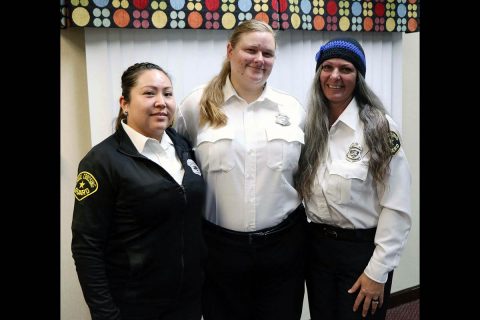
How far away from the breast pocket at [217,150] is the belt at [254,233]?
24 cm

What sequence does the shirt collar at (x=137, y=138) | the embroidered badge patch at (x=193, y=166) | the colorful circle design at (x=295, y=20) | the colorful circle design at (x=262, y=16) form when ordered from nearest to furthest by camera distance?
1. the shirt collar at (x=137, y=138)
2. the embroidered badge patch at (x=193, y=166)
3. the colorful circle design at (x=262, y=16)
4. the colorful circle design at (x=295, y=20)

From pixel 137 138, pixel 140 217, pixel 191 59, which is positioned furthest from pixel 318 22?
pixel 140 217

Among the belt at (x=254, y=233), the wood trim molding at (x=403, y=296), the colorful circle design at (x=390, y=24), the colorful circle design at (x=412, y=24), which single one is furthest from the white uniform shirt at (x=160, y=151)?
the wood trim molding at (x=403, y=296)

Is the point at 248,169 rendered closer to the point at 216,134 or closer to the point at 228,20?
the point at 216,134

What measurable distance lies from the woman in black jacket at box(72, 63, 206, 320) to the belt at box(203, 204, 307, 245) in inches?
6.3

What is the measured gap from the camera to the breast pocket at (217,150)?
173cm

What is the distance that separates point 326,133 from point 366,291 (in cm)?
61

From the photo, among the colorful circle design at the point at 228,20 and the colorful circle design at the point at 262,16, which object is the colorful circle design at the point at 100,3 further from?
the colorful circle design at the point at 262,16

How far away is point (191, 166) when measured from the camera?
5.31 feet

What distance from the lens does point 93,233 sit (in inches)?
54.4
